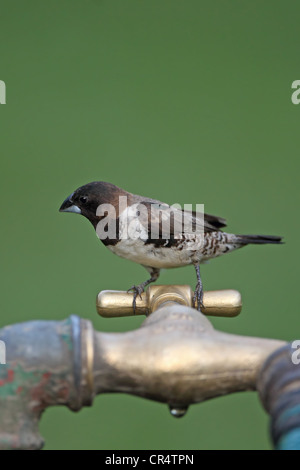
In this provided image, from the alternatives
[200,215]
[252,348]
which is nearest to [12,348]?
[252,348]

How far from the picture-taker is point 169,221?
52.1 inches

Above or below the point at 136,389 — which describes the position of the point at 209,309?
above

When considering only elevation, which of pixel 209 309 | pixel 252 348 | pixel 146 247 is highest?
pixel 146 247

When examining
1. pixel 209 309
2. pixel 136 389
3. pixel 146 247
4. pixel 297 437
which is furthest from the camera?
pixel 146 247

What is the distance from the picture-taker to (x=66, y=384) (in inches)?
24.1

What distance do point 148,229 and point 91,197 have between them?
17 centimetres

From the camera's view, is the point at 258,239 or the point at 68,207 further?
the point at 258,239

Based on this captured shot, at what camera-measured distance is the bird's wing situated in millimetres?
1294

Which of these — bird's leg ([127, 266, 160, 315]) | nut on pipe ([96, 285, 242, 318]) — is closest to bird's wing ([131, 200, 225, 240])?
bird's leg ([127, 266, 160, 315])

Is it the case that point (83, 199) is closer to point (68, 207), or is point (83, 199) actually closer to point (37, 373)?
point (68, 207)

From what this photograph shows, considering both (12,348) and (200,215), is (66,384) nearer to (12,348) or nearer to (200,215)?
(12,348)

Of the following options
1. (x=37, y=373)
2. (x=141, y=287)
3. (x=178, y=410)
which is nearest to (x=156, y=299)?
(x=141, y=287)

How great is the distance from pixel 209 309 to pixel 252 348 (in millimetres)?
422

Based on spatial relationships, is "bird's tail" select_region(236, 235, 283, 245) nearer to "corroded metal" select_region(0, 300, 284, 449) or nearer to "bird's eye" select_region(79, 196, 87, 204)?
"bird's eye" select_region(79, 196, 87, 204)
